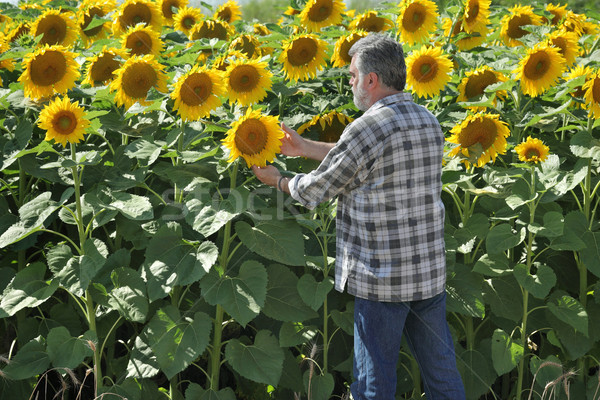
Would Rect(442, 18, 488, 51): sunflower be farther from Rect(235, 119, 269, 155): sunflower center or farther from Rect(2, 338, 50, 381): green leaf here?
Rect(2, 338, 50, 381): green leaf

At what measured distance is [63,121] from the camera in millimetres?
3129

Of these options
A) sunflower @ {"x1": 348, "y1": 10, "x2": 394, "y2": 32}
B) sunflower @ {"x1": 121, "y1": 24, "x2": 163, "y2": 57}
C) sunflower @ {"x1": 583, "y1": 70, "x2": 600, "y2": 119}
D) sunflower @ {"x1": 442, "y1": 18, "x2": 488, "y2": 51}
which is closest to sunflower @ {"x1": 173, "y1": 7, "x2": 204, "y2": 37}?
sunflower @ {"x1": 121, "y1": 24, "x2": 163, "y2": 57}

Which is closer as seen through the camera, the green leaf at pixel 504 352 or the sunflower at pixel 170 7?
the green leaf at pixel 504 352

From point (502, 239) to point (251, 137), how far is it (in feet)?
3.89

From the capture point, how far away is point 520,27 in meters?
4.52

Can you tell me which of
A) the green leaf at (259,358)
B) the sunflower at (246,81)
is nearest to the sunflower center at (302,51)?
the sunflower at (246,81)

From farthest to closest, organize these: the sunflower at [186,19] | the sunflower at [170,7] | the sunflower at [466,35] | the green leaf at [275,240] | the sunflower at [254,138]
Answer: the sunflower at [170,7]
the sunflower at [186,19]
the sunflower at [466,35]
the green leaf at [275,240]
the sunflower at [254,138]

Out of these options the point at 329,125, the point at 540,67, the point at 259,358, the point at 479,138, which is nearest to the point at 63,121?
the point at 329,125

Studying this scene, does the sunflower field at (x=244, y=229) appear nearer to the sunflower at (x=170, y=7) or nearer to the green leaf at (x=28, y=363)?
the green leaf at (x=28, y=363)

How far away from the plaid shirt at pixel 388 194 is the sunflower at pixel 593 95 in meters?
0.95

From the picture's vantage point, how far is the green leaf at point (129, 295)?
312cm

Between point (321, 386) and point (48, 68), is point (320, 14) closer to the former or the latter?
point (48, 68)

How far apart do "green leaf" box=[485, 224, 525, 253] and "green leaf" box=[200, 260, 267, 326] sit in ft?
3.22

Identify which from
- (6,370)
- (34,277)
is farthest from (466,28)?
(6,370)
